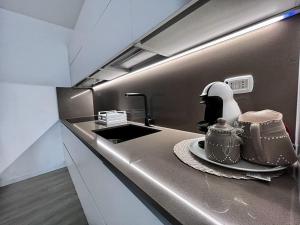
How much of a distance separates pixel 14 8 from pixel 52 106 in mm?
1586

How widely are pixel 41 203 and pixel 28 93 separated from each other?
1567 mm

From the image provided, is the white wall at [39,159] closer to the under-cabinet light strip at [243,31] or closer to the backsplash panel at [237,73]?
the backsplash panel at [237,73]

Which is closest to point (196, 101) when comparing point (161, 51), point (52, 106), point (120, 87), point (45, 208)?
point (161, 51)

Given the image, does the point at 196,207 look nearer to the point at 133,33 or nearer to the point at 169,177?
the point at 169,177

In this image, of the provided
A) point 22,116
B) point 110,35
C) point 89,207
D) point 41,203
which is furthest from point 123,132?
point 22,116

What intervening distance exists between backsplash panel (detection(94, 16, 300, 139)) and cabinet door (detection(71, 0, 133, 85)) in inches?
15.8

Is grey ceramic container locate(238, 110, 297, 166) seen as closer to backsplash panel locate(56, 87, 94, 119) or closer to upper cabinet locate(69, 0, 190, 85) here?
upper cabinet locate(69, 0, 190, 85)

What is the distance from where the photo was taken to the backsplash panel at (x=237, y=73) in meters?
0.57

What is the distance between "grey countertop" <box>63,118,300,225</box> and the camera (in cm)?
27

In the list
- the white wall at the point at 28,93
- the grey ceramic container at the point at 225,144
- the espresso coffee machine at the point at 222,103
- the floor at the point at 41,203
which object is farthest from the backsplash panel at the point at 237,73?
the white wall at the point at 28,93

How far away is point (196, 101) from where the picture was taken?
0.95 m

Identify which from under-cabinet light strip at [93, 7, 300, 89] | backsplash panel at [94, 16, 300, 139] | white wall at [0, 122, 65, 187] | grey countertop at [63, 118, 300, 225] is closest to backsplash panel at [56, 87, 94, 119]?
white wall at [0, 122, 65, 187]

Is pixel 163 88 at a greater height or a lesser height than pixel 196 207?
greater

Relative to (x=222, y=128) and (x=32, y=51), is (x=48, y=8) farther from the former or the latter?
(x=222, y=128)
